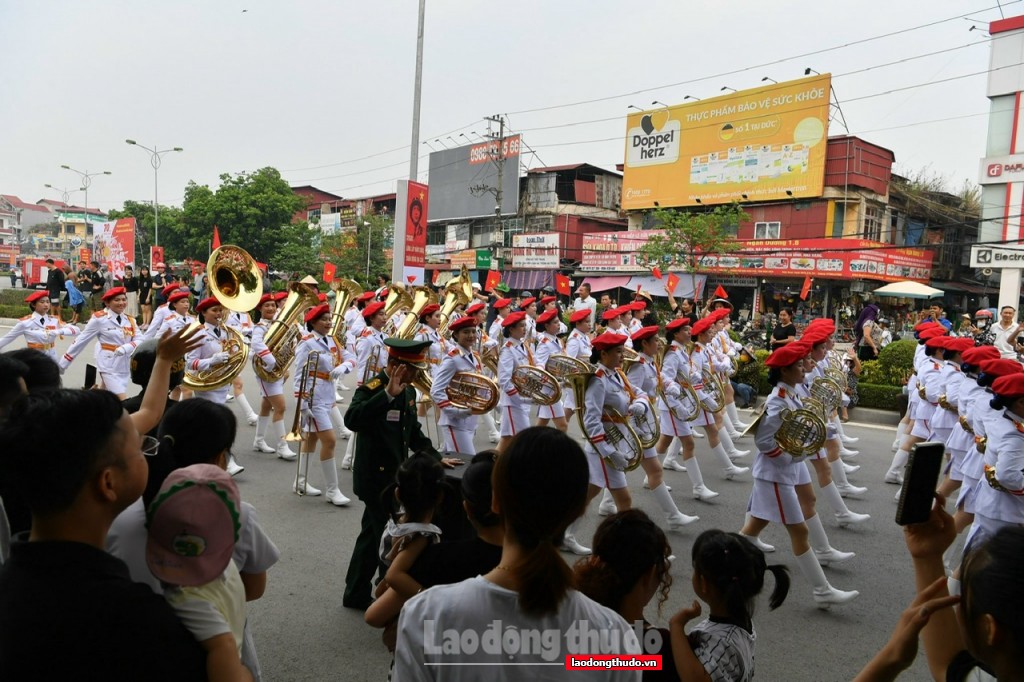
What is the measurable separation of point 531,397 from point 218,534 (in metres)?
6.32

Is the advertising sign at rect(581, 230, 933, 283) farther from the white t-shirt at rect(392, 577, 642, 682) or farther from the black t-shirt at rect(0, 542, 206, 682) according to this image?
the black t-shirt at rect(0, 542, 206, 682)

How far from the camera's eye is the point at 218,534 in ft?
5.70

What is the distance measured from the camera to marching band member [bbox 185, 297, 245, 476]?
300 inches

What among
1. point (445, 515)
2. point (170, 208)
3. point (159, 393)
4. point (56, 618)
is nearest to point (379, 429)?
point (445, 515)

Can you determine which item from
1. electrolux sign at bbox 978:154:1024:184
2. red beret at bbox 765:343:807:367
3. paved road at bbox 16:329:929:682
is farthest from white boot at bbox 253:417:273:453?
electrolux sign at bbox 978:154:1024:184

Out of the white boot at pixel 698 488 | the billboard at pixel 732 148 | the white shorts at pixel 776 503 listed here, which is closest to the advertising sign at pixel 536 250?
the billboard at pixel 732 148

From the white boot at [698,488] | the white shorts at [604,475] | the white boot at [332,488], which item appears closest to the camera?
the white shorts at [604,475]

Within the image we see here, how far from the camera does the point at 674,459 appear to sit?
9.04 metres

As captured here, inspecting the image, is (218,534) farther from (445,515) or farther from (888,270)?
(888,270)

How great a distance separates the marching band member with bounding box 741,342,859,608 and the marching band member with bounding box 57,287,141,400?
24.7 feet

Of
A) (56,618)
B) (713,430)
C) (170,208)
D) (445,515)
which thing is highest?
(170,208)

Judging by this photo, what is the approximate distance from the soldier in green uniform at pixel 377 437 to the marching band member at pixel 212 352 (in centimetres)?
379

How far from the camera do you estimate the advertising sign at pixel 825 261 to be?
2717cm

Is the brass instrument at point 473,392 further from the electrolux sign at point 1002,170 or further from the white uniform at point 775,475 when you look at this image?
the electrolux sign at point 1002,170
